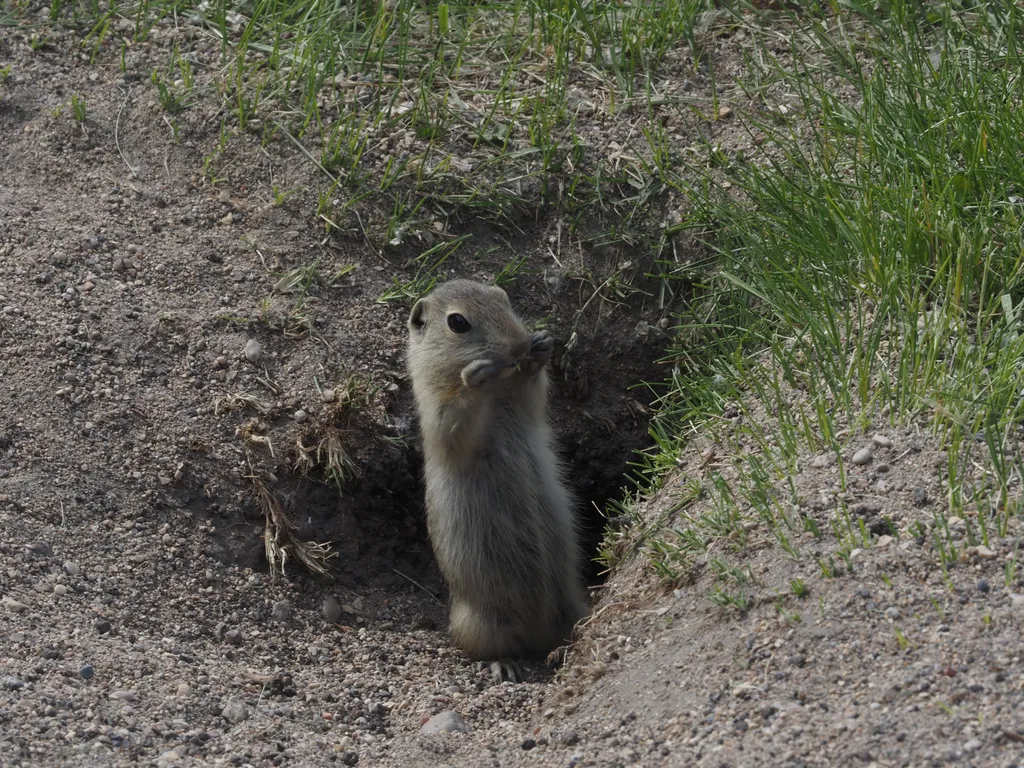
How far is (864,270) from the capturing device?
190 inches

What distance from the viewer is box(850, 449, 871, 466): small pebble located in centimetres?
417

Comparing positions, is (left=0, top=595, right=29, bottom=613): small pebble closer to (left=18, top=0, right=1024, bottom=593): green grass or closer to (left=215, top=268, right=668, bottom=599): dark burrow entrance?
(left=215, top=268, right=668, bottom=599): dark burrow entrance

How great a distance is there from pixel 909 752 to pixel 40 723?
2.63 meters

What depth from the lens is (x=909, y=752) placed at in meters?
3.03

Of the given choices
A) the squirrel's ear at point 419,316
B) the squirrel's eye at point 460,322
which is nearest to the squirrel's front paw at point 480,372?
the squirrel's eye at point 460,322

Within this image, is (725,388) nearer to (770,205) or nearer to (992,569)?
(770,205)

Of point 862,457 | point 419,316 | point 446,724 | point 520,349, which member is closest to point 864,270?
point 862,457

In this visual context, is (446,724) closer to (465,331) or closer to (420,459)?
(465,331)

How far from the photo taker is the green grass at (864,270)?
4.12 meters

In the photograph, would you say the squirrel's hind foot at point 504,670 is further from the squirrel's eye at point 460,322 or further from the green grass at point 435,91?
the green grass at point 435,91

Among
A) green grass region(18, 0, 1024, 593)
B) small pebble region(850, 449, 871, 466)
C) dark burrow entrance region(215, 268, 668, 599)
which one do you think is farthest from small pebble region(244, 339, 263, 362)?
small pebble region(850, 449, 871, 466)

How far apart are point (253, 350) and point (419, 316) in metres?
0.93

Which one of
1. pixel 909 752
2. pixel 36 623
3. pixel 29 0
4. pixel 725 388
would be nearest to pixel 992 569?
pixel 909 752

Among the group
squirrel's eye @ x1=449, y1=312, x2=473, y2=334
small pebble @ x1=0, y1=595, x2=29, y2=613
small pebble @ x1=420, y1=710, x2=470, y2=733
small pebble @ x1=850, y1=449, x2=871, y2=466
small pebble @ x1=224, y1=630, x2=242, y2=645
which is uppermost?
small pebble @ x1=850, y1=449, x2=871, y2=466
